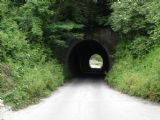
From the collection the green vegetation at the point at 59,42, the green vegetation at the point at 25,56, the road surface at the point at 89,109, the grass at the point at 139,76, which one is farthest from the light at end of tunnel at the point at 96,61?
the road surface at the point at 89,109

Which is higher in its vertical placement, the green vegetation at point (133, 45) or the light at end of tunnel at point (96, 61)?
the green vegetation at point (133, 45)

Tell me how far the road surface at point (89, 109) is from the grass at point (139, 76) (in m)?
0.62

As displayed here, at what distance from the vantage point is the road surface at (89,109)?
13734 mm

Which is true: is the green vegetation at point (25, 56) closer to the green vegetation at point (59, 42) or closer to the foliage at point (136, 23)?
the green vegetation at point (59, 42)

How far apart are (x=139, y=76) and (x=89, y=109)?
6.30 meters

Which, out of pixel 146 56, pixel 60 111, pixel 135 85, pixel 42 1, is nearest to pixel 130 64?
pixel 146 56

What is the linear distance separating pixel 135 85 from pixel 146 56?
5.02 meters

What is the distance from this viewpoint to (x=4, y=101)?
15477mm

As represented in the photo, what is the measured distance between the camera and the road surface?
13734 millimetres

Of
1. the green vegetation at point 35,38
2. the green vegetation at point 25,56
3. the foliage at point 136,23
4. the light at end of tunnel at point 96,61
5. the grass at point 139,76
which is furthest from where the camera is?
the light at end of tunnel at point 96,61

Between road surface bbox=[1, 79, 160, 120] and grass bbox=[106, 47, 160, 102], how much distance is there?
0.62 metres

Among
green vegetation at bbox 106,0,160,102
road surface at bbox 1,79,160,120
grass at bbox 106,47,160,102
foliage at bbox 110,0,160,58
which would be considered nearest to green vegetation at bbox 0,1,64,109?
road surface at bbox 1,79,160,120

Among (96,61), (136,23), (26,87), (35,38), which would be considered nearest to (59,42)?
(35,38)

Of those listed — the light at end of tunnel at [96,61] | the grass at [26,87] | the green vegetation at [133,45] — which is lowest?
the light at end of tunnel at [96,61]
